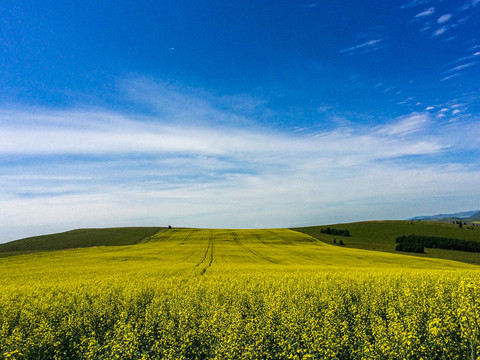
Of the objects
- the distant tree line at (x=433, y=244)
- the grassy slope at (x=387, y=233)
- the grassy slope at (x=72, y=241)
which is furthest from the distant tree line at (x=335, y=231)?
the grassy slope at (x=72, y=241)

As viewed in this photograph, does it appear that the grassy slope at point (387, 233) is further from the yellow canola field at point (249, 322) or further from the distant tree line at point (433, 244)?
the yellow canola field at point (249, 322)

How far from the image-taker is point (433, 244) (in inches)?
2655

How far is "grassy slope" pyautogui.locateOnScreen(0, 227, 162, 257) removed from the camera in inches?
2608

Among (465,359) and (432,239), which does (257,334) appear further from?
(432,239)

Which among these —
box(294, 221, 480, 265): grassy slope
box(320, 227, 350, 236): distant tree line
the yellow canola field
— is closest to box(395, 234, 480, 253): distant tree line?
box(294, 221, 480, 265): grassy slope

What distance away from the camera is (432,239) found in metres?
68.9

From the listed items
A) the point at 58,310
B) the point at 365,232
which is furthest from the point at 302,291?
the point at 365,232

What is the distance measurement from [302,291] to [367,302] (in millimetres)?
3630

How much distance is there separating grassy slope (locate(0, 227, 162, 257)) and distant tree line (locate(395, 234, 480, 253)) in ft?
228

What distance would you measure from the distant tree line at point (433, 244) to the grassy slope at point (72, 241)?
6952 centimetres

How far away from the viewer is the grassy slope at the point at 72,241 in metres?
66.2

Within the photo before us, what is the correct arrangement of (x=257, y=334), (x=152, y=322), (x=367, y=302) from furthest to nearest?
(x=367, y=302)
(x=152, y=322)
(x=257, y=334)

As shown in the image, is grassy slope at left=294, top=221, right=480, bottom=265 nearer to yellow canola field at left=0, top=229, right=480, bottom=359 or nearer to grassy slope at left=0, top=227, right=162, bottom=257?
yellow canola field at left=0, top=229, right=480, bottom=359

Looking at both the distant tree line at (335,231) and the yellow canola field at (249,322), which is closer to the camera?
the yellow canola field at (249,322)
